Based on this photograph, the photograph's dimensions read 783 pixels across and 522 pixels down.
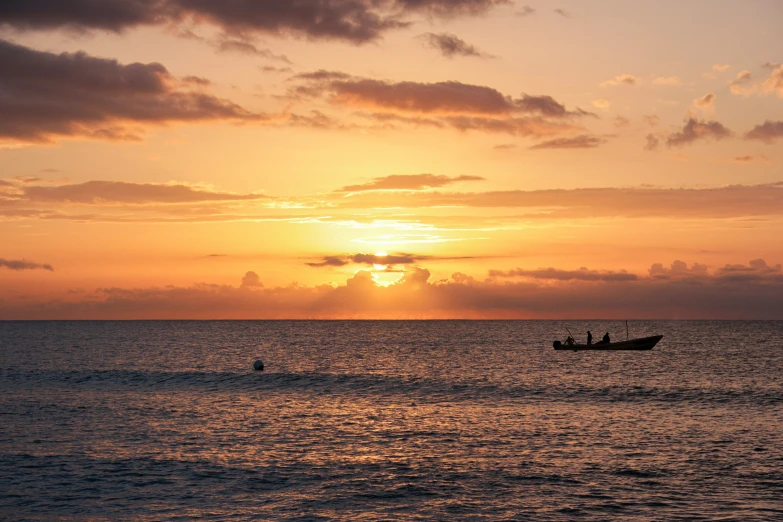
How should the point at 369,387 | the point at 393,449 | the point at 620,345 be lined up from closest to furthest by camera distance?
the point at 393,449 → the point at 369,387 → the point at 620,345

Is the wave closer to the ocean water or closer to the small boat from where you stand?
the ocean water

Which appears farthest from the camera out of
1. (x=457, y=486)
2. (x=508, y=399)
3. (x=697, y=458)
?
(x=508, y=399)

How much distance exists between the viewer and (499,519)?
92.3 ft

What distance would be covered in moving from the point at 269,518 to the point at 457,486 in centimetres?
937

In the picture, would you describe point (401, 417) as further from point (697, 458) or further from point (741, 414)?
point (741, 414)

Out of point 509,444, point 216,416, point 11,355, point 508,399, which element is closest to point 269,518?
point 509,444

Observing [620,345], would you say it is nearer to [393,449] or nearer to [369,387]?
[369,387]

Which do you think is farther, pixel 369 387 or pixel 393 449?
pixel 369 387

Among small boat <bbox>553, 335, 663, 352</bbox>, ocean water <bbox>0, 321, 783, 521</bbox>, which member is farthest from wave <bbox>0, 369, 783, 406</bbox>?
small boat <bbox>553, 335, 663, 352</bbox>

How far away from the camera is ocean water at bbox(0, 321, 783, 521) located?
98.4 feet

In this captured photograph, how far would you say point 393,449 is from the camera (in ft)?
134

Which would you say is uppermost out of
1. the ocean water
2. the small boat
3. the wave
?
the small boat

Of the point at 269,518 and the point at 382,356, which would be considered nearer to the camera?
the point at 269,518

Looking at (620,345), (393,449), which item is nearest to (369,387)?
(393,449)
